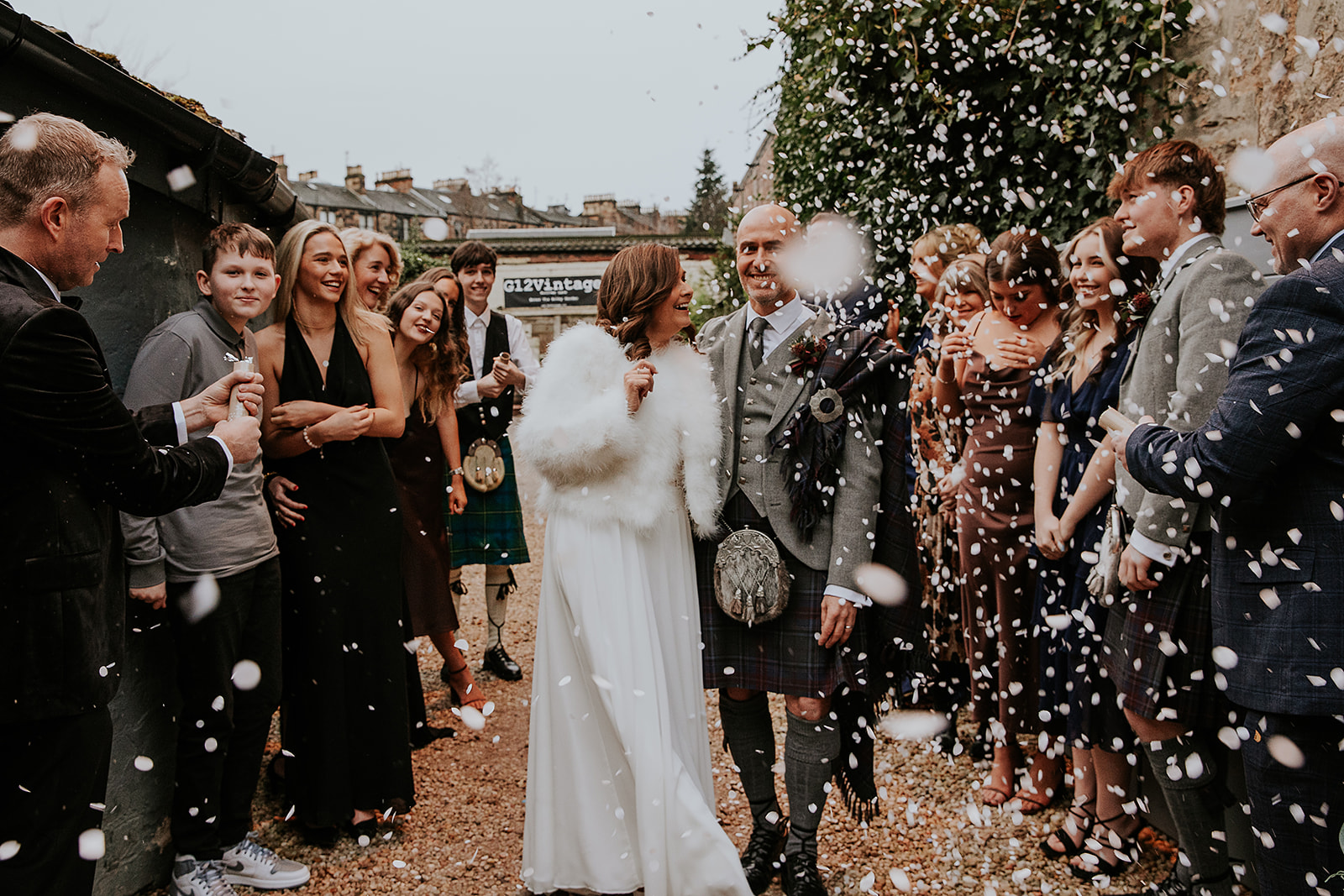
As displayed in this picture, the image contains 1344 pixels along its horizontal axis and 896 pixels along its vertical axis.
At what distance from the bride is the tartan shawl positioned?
Result: 0.98 ft

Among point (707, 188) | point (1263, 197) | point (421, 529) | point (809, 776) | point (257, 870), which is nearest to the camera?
point (1263, 197)

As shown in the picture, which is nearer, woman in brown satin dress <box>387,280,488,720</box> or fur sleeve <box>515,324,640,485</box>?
fur sleeve <box>515,324,640,485</box>

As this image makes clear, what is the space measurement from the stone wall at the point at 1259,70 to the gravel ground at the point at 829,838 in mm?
3001

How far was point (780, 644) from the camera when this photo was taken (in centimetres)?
281

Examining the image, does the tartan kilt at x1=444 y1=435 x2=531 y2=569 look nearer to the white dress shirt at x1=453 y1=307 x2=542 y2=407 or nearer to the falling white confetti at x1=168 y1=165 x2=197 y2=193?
the white dress shirt at x1=453 y1=307 x2=542 y2=407

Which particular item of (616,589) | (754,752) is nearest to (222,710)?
(616,589)

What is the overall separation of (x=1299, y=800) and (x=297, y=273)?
3.35 m

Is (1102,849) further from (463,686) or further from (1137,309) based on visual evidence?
(463,686)

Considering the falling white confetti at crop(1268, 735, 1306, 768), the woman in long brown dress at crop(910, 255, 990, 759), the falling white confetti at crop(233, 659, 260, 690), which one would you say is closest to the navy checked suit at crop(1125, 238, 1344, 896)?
the falling white confetti at crop(1268, 735, 1306, 768)

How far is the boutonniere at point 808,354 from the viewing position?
9.18 feet

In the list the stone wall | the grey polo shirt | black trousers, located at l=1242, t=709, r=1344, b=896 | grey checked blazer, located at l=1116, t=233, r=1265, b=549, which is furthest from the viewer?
the stone wall

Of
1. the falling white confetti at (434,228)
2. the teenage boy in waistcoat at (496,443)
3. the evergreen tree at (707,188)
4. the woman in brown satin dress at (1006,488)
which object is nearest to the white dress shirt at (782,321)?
the woman in brown satin dress at (1006,488)

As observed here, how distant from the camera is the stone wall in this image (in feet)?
11.5

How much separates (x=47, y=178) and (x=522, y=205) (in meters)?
46.9
